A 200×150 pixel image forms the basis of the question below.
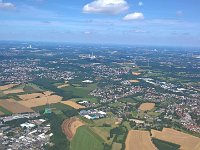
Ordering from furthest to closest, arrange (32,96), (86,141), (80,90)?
1. (80,90)
2. (32,96)
3. (86,141)

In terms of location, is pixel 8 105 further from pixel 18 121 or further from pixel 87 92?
pixel 87 92

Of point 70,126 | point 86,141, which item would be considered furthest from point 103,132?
point 70,126

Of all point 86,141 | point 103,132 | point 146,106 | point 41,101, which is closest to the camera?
point 86,141

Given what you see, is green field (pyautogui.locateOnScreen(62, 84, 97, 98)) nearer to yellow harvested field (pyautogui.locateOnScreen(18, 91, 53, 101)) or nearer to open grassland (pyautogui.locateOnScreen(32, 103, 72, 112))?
yellow harvested field (pyautogui.locateOnScreen(18, 91, 53, 101))

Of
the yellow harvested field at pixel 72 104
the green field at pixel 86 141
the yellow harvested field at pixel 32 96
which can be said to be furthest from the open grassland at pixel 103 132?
the yellow harvested field at pixel 32 96

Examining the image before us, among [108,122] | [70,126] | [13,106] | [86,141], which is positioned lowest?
[108,122]

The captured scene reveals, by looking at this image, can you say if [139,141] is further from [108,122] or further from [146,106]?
[146,106]
